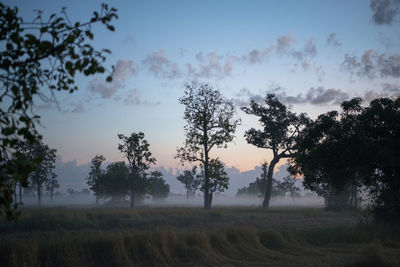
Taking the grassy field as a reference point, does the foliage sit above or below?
above

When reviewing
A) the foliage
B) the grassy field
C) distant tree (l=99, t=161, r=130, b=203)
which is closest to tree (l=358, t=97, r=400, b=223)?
the foliage

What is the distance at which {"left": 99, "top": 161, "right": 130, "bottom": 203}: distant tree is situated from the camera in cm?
7456

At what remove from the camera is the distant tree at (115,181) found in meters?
74.6

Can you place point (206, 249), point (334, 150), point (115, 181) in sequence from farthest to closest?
point (115, 181)
point (334, 150)
point (206, 249)

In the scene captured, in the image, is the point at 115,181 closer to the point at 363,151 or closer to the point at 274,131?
the point at 274,131

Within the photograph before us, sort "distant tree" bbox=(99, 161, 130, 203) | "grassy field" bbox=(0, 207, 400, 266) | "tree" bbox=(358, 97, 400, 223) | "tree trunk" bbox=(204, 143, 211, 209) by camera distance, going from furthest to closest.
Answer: "distant tree" bbox=(99, 161, 130, 203) → "tree trunk" bbox=(204, 143, 211, 209) → "tree" bbox=(358, 97, 400, 223) → "grassy field" bbox=(0, 207, 400, 266)

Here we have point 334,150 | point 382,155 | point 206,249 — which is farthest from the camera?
point 334,150

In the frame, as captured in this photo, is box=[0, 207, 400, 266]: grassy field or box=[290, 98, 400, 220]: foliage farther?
box=[290, 98, 400, 220]: foliage

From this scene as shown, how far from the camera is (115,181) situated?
74688mm

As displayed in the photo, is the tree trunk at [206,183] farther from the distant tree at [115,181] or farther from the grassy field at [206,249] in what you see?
the distant tree at [115,181]

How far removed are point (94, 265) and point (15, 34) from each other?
7.28 metres

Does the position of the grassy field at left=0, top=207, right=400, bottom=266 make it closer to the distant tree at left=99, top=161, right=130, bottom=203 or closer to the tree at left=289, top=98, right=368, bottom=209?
the tree at left=289, top=98, right=368, bottom=209

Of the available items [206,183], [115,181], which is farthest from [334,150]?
[115,181]

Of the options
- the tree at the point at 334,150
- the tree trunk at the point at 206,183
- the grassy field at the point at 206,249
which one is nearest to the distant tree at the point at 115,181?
the tree trunk at the point at 206,183
